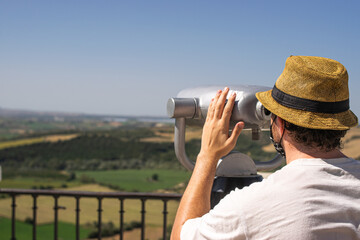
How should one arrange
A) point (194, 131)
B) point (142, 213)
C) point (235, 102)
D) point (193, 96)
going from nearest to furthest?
point (235, 102) → point (193, 96) → point (194, 131) → point (142, 213)

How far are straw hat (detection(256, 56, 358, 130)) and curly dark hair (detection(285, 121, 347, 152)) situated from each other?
0.02 meters

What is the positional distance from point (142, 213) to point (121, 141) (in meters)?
46.5

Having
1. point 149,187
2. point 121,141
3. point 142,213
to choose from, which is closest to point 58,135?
point 121,141

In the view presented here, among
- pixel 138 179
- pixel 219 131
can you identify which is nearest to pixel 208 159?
pixel 219 131

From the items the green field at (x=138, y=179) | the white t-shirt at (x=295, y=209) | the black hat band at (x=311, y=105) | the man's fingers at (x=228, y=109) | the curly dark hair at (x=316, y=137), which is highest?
the black hat band at (x=311, y=105)

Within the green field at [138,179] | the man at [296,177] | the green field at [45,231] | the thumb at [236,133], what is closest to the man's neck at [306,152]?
the man at [296,177]

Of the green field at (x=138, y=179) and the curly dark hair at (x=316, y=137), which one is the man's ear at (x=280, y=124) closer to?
the curly dark hair at (x=316, y=137)

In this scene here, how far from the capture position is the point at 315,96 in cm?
76

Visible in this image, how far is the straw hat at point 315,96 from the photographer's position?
0.75 meters

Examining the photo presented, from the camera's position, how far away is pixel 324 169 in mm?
715

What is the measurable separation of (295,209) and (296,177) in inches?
2.3

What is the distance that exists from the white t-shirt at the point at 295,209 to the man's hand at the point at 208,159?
0.32 ft

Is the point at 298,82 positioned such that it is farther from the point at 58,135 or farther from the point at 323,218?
the point at 58,135

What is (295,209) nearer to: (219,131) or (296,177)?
(296,177)
